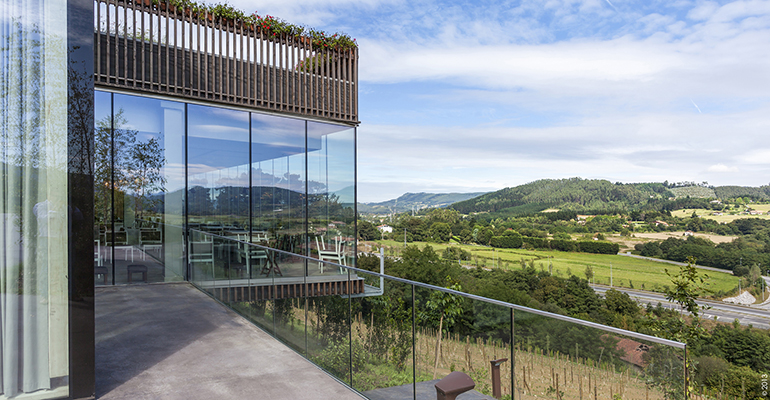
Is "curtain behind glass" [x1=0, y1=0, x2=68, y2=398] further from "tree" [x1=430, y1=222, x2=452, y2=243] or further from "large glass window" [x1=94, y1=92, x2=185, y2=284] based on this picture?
"tree" [x1=430, y1=222, x2=452, y2=243]

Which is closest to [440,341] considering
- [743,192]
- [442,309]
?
[442,309]

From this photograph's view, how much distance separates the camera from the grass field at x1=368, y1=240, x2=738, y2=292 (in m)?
89.4

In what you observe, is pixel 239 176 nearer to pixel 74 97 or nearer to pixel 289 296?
pixel 289 296

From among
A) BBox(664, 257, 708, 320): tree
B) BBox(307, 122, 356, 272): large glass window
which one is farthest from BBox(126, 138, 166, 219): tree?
BBox(664, 257, 708, 320): tree

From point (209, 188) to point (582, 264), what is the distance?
9678 centimetres

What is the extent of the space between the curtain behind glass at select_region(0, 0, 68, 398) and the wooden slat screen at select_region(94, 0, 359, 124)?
5.75 meters

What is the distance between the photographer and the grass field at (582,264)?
293 ft

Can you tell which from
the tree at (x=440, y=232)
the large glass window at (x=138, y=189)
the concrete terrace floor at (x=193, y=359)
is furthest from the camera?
the tree at (x=440, y=232)

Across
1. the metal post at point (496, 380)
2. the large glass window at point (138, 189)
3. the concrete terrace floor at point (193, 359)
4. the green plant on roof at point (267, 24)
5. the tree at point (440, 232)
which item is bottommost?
the tree at point (440, 232)

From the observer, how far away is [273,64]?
10.4 meters

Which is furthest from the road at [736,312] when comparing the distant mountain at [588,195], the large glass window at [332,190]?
the large glass window at [332,190]

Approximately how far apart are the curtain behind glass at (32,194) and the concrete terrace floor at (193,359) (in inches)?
27.5

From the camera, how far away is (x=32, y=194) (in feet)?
10.4

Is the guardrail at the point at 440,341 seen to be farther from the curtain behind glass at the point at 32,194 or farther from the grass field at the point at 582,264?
the grass field at the point at 582,264
